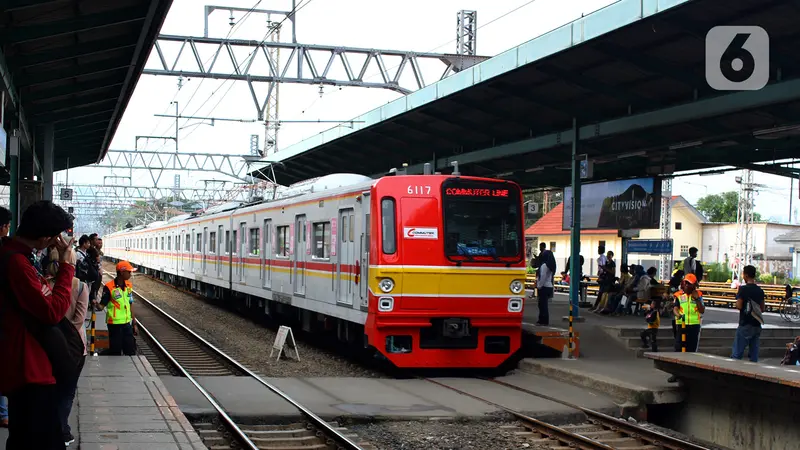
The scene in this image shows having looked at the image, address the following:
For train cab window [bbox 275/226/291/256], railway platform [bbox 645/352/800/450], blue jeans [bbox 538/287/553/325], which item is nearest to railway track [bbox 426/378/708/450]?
railway platform [bbox 645/352/800/450]

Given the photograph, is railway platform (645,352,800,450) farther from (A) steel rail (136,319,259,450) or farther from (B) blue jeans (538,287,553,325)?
(A) steel rail (136,319,259,450)

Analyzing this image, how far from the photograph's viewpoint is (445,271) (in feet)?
38.2

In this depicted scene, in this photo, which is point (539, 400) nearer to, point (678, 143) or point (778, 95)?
point (778, 95)

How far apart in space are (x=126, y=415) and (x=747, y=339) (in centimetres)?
853

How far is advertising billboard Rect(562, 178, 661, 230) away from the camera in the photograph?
60.6 feet

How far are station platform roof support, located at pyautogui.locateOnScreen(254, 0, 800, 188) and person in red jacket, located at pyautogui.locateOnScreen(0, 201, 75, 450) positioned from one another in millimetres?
8046

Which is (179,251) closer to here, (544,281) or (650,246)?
(650,246)

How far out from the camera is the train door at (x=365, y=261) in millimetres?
11914

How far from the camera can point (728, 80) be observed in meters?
12.2

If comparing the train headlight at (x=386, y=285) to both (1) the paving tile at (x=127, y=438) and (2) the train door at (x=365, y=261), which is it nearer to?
(2) the train door at (x=365, y=261)

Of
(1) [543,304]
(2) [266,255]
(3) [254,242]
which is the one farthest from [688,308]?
(3) [254,242]

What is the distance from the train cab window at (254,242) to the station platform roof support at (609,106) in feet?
9.81

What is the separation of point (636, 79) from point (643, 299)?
17.7ft

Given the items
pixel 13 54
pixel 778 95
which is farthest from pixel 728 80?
pixel 13 54
